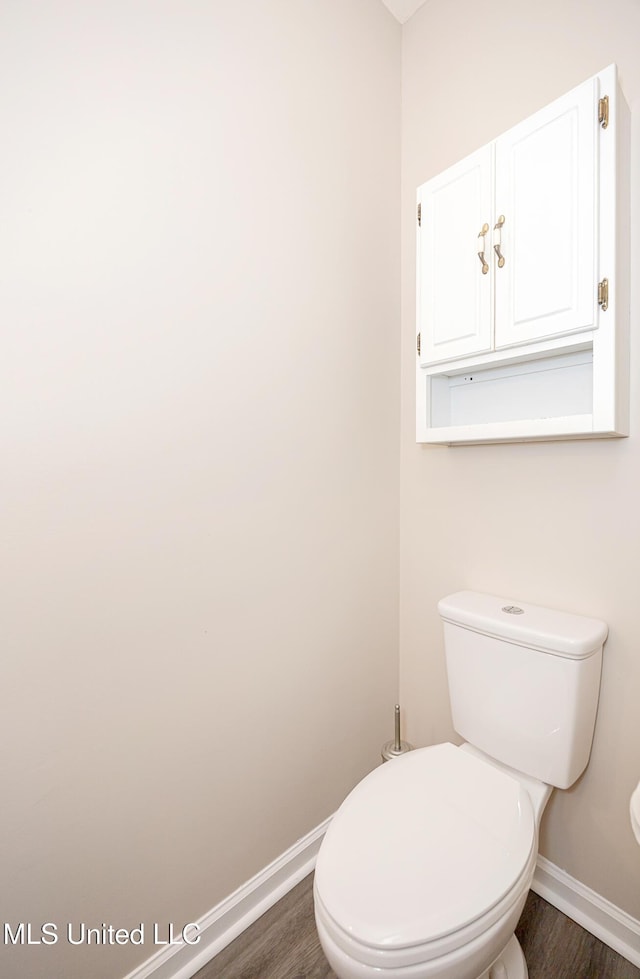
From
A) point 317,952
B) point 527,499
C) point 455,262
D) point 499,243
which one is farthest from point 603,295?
point 317,952

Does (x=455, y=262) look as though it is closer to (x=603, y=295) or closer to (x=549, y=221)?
(x=549, y=221)

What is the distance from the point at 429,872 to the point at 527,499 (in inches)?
35.0

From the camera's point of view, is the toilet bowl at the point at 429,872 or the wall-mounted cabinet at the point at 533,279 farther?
the wall-mounted cabinet at the point at 533,279

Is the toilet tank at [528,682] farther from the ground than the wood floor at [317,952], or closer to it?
farther from the ground

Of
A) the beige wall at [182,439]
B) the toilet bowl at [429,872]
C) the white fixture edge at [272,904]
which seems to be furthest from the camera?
the white fixture edge at [272,904]

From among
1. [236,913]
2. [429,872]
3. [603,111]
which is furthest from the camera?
[236,913]

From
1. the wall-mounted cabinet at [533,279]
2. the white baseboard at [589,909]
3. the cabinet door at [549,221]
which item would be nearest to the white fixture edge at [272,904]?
the white baseboard at [589,909]

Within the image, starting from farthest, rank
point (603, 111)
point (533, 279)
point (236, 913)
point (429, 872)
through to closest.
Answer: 1. point (236, 913)
2. point (533, 279)
3. point (603, 111)
4. point (429, 872)

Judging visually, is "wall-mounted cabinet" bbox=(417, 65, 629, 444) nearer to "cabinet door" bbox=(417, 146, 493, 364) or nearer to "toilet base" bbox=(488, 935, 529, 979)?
"cabinet door" bbox=(417, 146, 493, 364)

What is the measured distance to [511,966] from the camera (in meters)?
1.03

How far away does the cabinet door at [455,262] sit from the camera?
3.82 ft

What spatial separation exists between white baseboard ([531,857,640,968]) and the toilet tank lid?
69 cm

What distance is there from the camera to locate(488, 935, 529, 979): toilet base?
101 cm

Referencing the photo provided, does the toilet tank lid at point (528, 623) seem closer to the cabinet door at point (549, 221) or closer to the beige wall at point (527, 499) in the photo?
the beige wall at point (527, 499)
